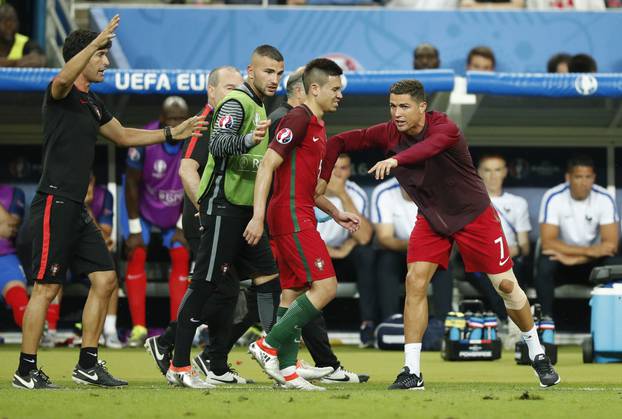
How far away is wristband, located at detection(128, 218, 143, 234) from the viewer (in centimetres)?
1304

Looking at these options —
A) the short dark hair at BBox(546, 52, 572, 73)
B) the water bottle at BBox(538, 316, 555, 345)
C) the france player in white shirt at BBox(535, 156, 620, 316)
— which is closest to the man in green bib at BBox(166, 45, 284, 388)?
the water bottle at BBox(538, 316, 555, 345)

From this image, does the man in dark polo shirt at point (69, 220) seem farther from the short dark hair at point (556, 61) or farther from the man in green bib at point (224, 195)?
the short dark hair at point (556, 61)

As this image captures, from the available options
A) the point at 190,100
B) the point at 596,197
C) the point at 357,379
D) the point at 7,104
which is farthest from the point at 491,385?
the point at 7,104

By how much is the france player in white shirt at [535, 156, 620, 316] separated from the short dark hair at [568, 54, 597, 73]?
3.11ft

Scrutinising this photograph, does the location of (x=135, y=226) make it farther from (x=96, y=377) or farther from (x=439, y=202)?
(x=439, y=202)

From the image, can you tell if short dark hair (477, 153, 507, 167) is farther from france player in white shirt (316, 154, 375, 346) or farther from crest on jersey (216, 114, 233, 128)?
crest on jersey (216, 114, 233, 128)

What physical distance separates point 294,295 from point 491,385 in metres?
1.52

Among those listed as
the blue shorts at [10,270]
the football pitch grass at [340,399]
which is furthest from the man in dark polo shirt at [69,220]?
the blue shorts at [10,270]

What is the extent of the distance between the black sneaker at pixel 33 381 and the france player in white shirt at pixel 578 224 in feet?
22.0

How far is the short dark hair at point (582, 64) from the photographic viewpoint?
13.4 m

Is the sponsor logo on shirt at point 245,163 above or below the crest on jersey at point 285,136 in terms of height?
below

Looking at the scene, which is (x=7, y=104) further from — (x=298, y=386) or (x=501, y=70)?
(x=298, y=386)

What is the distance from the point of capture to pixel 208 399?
675cm

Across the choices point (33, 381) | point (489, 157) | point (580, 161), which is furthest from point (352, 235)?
point (33, 381)
